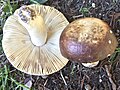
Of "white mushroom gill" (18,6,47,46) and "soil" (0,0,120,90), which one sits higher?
"white mushroom gill" (18,6,47,46)

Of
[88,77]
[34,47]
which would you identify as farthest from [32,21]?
[88,77]

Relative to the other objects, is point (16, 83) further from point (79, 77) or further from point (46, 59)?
point (79, 77)

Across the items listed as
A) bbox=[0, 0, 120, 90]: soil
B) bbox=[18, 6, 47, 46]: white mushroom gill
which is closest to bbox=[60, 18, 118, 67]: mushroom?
bbox=[18, 6, 47, 46]: white mushroom gill

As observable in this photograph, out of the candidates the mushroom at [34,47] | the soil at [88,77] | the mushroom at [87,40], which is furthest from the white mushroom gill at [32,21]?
the soil at [88,77]

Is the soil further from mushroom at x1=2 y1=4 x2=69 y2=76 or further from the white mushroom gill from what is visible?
the white mushroom gill

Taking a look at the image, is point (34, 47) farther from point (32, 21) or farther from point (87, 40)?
point (87, 40)

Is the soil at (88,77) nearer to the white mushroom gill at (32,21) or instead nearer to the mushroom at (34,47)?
the mushroom at (34,47)
